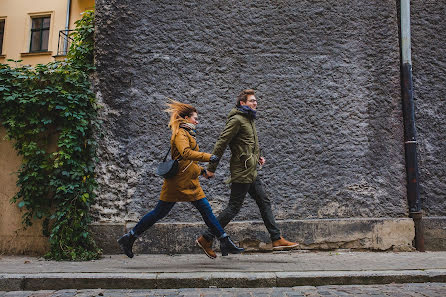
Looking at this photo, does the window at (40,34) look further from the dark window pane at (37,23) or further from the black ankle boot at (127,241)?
the black ankle boot at (127,241)

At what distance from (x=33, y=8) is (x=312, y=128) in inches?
735

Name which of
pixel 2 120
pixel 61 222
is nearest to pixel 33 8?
pixel 2 120

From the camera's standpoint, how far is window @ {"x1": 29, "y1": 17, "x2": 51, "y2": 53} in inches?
741

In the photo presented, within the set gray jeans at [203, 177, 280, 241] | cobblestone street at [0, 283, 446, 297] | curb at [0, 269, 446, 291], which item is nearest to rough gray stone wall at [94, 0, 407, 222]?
gray jeans at [203, 177, 280, 241]

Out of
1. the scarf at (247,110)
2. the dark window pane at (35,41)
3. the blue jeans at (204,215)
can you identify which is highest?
the dark window pane at (35,41)

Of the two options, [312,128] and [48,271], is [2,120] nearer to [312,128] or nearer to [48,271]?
[48,271]

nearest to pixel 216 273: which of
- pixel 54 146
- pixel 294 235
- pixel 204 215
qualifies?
pixel 204 215

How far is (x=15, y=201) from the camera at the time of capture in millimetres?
5113

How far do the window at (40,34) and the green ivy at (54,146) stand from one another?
15290mm

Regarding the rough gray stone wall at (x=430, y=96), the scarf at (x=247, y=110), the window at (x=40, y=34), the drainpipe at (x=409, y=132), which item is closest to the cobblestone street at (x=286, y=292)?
the drainpipe at (x=409, y=132)

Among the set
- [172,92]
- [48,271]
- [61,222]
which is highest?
[172,92]

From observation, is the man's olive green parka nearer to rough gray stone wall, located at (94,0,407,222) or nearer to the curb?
rough gray stone wall, located at (94,0,407,222)

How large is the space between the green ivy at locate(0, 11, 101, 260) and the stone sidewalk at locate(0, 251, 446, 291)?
67 cm

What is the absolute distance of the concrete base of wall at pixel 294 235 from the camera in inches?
200
